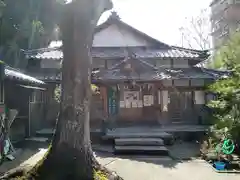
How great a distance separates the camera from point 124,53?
19.0 m

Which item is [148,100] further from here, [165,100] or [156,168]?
[156,168]

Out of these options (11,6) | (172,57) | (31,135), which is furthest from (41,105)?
(11,6)

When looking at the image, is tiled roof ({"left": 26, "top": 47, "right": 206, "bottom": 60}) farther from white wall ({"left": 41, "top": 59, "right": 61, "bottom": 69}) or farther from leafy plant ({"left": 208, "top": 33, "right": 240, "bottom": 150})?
leafy plant ({"left": 208, "top": 33, "right": 240, "bottom": 150})

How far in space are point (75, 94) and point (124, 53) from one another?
548 inches

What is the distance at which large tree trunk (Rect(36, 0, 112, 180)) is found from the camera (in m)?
5.29

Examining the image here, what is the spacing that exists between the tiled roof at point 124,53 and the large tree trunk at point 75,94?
12.9 meters

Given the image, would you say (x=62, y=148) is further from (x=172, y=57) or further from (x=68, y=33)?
(x=172, y=57)

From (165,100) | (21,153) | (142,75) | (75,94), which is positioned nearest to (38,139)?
(21,153)

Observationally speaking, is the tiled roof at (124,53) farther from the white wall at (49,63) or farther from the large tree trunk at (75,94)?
the large tree trunk at (75,94)

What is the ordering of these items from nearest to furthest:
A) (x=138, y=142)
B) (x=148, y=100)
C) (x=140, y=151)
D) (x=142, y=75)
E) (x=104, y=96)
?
(x=140, y=151) → (x=138, y=142) → (x=142, y=75) → (x=104, y=96) → (x=148, y=100)

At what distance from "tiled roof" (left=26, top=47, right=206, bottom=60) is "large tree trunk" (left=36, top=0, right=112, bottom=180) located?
12894 mm

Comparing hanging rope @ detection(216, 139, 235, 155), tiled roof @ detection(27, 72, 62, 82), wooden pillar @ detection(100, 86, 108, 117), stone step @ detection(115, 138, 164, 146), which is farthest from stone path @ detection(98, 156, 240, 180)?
tiled roof @ detection(27, 72, 62, 82)

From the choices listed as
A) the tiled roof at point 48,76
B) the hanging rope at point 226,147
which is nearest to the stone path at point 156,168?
the hanging rope at point 226,147

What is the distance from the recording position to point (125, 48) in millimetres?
20000
